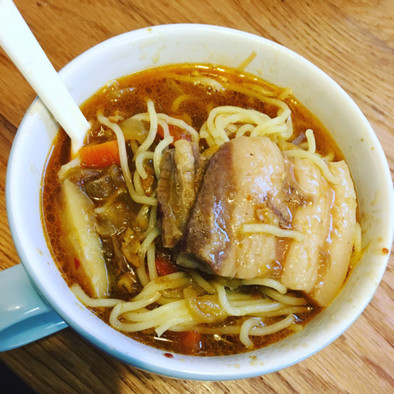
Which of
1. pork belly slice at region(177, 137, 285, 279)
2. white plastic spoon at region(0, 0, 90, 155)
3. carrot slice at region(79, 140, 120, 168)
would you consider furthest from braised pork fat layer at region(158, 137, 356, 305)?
white plastic spoon at region(0, 0, 90, 155)

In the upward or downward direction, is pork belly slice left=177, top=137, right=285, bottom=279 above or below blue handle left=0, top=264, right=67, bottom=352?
above

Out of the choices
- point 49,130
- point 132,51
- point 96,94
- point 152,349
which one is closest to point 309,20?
point 132,51

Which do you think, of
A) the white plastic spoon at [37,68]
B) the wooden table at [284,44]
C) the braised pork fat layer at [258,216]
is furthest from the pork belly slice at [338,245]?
the white plastic spoon at [37,68]

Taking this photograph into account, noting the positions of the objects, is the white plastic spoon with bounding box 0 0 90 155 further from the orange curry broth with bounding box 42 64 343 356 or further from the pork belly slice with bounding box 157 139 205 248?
the pork belly slice with bounding box 157 139 205 248

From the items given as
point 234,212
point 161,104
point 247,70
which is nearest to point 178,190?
point 234,212

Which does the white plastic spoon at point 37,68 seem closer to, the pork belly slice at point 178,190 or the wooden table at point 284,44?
the pork belly slice at point 178,190

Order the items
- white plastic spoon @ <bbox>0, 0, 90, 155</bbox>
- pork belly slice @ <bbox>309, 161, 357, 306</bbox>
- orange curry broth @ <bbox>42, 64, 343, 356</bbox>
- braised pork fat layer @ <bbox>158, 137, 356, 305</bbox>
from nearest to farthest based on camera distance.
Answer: white plastic spoon @ <bbox>0, 0, 90, 155</bbox>, braised pork fat layer @ <bbox>158, 137, 356, 305</bbox>, pork belly slice @ <bbox>309, 161, 357, 306</bbox>, orange curry broth @ <bbox>42, 64, 343, 356</bbox>

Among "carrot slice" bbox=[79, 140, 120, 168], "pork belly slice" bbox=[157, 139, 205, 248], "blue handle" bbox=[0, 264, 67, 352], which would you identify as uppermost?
"pork belly slice" bbox=[157, 139, 205, 248]
